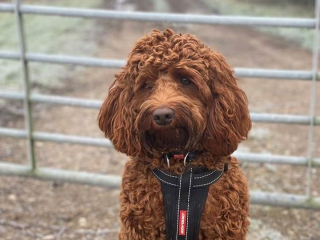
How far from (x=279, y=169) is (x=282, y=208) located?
82 centimetres

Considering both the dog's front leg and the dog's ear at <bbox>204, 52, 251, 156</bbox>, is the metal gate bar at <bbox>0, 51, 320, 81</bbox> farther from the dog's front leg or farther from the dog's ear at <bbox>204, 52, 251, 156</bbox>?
the dog's front leg

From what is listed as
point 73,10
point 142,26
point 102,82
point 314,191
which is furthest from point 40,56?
point 142,26

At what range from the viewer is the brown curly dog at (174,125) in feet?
8.08

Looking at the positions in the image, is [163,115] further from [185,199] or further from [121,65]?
[121,65]

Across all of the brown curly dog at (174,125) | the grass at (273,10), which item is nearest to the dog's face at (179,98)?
the brown curly dog at (174,125)

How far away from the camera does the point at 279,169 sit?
5223 millimetres

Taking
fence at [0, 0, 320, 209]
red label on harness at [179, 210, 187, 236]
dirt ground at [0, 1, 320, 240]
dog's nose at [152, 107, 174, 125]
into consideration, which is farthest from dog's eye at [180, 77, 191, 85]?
dirt ground at [0, 1, 320, 240]

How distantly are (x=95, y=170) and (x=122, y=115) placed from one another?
2.87 metres

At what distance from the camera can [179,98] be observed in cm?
242

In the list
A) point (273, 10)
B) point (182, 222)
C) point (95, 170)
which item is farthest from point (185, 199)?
point (273, 10)

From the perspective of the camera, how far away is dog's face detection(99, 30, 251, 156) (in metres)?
2.46

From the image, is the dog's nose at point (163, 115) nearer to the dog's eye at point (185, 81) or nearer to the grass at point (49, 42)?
the dog's eye at point (185, 81)

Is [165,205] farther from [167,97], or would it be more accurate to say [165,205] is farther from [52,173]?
[52,173]

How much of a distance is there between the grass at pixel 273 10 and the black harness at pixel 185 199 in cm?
570
